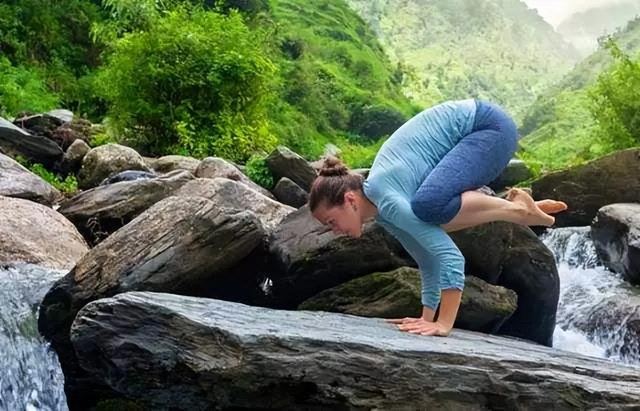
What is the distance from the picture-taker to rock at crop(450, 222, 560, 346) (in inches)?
236

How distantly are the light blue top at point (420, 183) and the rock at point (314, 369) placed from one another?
21.9 inches

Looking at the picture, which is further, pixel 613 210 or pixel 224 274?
pixel 613 210

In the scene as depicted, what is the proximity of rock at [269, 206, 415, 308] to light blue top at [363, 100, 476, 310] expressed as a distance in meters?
1.34

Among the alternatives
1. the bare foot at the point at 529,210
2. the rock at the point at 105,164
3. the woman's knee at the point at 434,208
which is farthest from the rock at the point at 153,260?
the rock at the point at 105,164

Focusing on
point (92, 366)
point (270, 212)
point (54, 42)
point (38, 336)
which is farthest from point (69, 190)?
point (54, 42)

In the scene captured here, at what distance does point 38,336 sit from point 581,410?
388 centimetres

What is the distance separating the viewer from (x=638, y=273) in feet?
29.4

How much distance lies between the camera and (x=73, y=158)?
11.9 metres

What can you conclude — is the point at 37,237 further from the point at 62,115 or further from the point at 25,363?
the point at 62,115

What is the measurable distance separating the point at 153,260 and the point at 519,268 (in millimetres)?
3191

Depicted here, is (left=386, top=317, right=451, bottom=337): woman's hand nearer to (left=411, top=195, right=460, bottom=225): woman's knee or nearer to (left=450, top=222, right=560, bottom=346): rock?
(left=411, top=195, right=460, bottom=225): woman's knee

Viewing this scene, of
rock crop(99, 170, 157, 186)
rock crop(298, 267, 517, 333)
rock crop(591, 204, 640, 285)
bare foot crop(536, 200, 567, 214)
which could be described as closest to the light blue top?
bare foot crop(536, 200, 567, 214)

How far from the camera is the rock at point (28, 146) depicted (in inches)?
452

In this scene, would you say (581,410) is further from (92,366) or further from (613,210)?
(613,210)
